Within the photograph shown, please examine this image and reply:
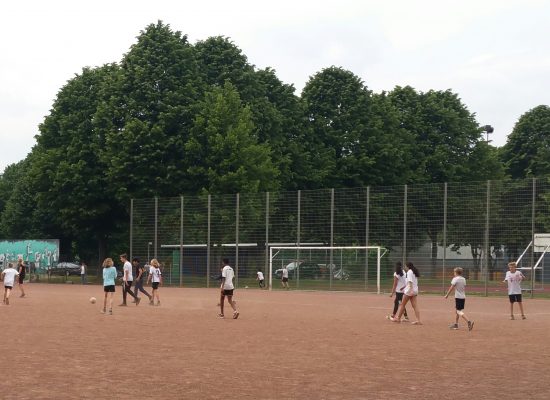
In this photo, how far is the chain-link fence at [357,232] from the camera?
45375mm

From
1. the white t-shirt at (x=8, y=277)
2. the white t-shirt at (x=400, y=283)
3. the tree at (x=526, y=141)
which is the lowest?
the white t-shirt at (x=8, y=277)

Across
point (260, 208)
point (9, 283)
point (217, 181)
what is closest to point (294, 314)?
point (9, 283)

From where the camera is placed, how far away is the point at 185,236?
57.6m

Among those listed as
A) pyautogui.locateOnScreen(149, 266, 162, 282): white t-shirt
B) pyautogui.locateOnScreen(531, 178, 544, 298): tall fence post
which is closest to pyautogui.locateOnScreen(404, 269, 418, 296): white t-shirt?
pyautogui.locateOnScreen(149, 266, 162, 282): white t-shirt

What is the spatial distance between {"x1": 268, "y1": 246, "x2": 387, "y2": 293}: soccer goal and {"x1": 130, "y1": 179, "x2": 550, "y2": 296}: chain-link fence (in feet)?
0.21

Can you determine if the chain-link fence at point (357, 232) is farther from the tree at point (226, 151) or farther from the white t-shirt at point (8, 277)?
the white t-shirt at point (8, 277)

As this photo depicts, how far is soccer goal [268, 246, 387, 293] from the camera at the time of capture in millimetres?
49719

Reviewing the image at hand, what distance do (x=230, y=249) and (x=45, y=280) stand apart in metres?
19.5

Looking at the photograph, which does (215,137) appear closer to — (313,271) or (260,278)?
(260,278)

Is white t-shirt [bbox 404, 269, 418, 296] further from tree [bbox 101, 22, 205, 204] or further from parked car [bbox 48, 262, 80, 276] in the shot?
parked car [bbox 48, 262, 80, 276]

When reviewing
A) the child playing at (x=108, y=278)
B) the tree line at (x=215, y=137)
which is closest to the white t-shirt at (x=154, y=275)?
the child playing at (x=108, y=278)

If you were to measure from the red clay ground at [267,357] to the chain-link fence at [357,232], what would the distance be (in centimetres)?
1682

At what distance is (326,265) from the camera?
170ft

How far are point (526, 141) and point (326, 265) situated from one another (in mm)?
39428
